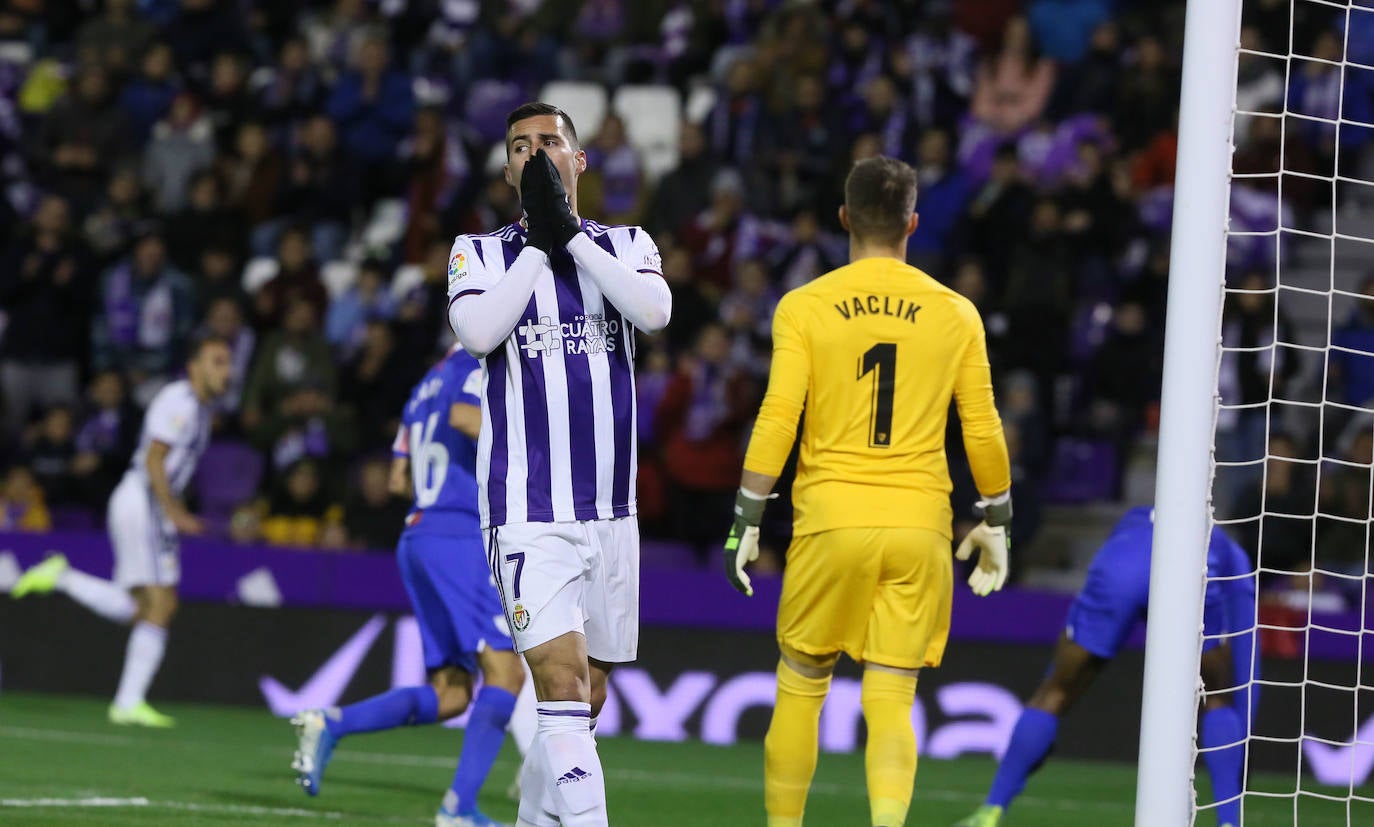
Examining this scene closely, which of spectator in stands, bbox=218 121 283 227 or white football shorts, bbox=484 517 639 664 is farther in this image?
spectator in stands, bbox=218 121 283 227

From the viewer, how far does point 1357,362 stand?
39.3ft

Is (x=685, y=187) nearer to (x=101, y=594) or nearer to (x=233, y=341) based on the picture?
(x=233, y=341)

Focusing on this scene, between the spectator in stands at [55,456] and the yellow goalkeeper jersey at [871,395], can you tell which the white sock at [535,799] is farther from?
the spectator in stands at [55,456]

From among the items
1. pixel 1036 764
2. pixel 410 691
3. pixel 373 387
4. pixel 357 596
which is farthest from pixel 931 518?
pixel 373 387

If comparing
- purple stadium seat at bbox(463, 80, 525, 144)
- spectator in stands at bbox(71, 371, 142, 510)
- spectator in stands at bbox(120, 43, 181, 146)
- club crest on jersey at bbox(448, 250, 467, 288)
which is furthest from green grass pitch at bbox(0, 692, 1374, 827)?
spectator in stands at bbox(120, 43, 181, 146)

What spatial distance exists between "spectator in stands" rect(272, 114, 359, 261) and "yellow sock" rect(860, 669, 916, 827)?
1104 cm

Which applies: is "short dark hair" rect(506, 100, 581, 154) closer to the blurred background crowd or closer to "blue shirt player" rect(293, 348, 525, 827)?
"blue shirt player" rect(293, 348, 525, 827)

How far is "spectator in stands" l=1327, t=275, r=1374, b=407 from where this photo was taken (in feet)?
38.5

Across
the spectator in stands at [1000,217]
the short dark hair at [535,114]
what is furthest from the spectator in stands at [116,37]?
the short dark hair at [535,114]

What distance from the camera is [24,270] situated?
603 inches

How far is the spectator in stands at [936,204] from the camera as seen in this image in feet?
44.5

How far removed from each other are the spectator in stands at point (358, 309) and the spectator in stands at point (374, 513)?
164 centimetres

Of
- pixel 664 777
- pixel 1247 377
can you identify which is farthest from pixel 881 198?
pixel 1247 377

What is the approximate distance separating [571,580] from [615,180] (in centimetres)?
1006
